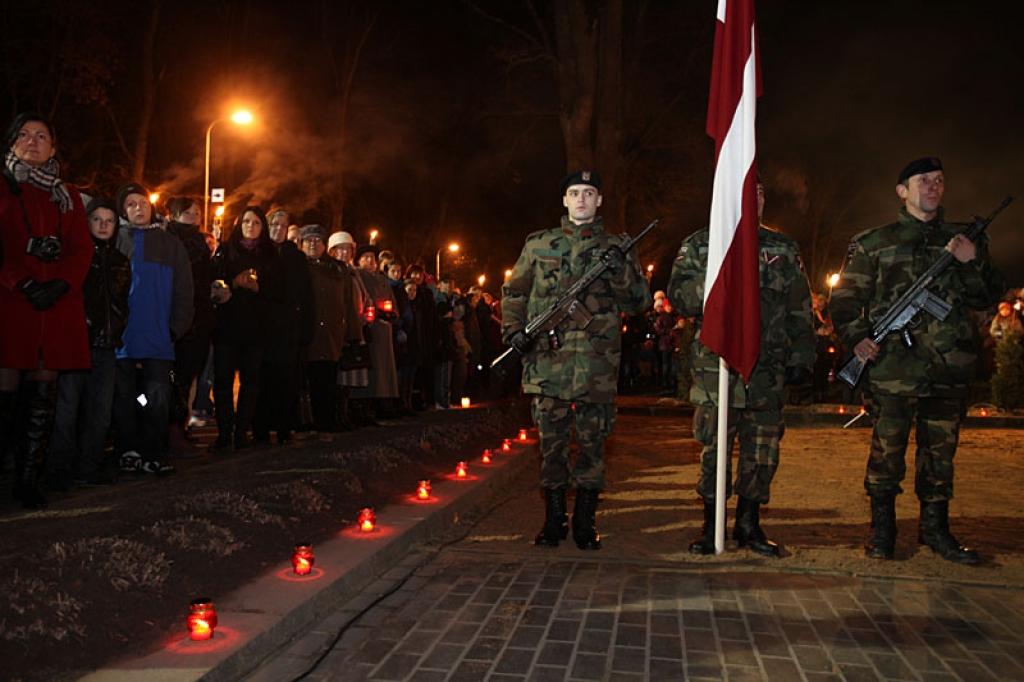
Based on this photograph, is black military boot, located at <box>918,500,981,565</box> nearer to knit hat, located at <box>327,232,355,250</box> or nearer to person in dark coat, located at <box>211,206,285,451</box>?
person in dark coat, located at <box>211,206,285,451</box>

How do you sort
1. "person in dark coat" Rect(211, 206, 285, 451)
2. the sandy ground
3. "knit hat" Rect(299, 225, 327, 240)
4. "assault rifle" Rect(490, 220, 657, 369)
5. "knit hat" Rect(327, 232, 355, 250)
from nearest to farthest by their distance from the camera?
the sandy ground, "assault rifle" Rect(490, 220, 657, 369), "person in dark coat" Rect(211, 206, 285, 451), "knit hat" Rect(299, 225, 327, 240), "knit hat" Rect(327, 232, 355, 250)

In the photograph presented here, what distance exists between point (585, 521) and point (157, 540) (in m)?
2.41

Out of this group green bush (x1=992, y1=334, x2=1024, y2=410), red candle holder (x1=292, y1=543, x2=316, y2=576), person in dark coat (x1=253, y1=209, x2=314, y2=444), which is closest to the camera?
red candle holder (x1=292, y1=543, x2=316, y2=576)

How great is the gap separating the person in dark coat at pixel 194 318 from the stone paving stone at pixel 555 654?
187 inches

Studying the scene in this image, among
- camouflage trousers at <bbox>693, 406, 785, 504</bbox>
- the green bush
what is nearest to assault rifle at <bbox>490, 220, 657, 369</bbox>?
camouflage trousers at <bbox>693, 406, 785, 504</bbox>

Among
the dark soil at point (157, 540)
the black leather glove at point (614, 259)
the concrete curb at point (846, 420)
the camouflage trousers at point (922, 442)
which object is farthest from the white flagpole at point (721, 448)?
the concrete curb at point (846, 420)

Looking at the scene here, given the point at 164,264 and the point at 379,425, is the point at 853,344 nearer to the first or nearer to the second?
the point at 164,264

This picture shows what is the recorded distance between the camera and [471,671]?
144 inches

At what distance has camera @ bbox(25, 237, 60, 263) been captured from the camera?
5441mm

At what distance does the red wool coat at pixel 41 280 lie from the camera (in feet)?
17.8

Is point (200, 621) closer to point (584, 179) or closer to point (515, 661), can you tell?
point (515, 661)

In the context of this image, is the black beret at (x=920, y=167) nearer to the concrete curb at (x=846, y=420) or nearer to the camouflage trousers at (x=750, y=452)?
the camouflage trousers at (x=750, y=452)

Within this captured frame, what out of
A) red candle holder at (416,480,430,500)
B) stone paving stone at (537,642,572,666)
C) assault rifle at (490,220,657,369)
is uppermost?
assault rifle at (490,220,657,369)

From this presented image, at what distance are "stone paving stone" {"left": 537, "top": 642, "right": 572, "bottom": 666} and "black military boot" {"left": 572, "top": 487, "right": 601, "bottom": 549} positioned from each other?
1.73m
